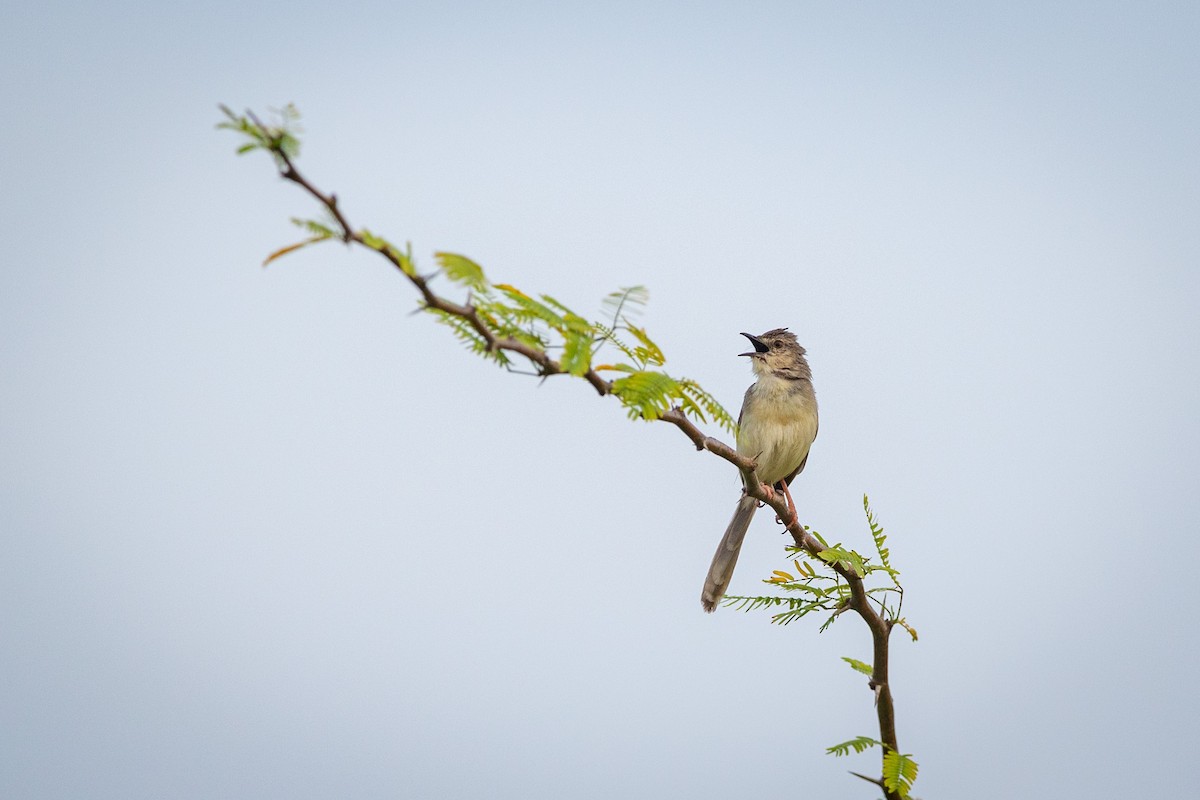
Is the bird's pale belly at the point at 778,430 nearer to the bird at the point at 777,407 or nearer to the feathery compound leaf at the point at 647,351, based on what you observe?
the bird at the point at 777,407

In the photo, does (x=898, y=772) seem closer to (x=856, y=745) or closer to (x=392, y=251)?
(x=856, y=745)

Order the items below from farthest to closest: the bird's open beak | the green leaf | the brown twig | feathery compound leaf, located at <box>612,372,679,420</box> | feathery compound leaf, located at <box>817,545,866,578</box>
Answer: the bird's open beak → feathery compound leaf, located at <box>817,545,866,578</box> → feathery compound leaf, located at <box>612,372,679,420</box> → the green leaf → the brown twig

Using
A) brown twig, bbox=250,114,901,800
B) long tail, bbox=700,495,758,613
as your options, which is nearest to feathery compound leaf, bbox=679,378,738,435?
brown twig, bbox=250,114,901,800

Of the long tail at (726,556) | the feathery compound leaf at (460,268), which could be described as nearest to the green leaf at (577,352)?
the feathery compound leaf at (460,268)

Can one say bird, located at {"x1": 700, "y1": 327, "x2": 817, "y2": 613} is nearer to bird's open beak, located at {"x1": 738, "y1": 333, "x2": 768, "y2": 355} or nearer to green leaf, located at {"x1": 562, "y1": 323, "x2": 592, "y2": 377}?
bird's open beak, located at {"x1": 738, "y1": 333, "x2": 768, "y2": 355}

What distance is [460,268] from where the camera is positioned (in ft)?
8.68

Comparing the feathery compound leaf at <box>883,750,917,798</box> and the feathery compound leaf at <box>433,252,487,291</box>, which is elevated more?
the feathery compound leaf at <box>433,252,487,291</box>

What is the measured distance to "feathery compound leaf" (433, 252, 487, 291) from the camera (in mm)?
2631

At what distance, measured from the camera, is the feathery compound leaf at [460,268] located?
263 cm

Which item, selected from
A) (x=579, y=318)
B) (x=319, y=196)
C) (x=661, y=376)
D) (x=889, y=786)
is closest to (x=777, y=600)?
(x=889, y=786)

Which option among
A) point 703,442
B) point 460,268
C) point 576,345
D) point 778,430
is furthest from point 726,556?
point 460,268

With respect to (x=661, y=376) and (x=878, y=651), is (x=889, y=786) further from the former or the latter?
(x=661, y=376)

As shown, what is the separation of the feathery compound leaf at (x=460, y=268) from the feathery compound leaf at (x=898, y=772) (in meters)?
2.40

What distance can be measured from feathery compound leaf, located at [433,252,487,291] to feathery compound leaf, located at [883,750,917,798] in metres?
2.40
